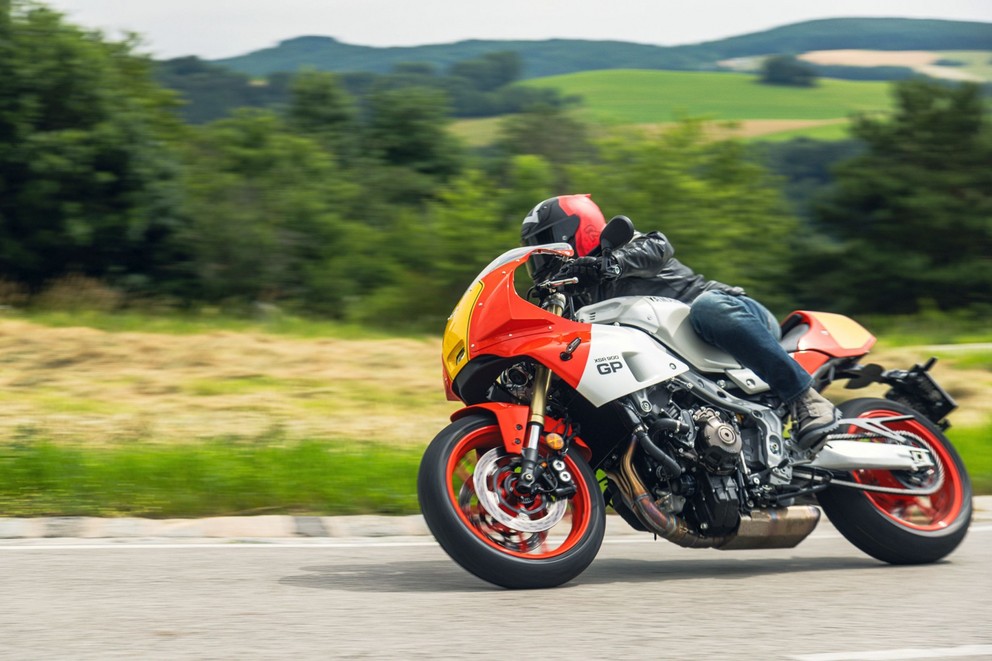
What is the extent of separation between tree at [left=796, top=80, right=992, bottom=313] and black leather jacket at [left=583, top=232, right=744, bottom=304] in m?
41.3

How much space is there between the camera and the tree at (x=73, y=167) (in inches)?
1221

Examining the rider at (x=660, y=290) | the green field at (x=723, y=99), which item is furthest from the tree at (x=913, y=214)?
the rider at (x=660, y=290)

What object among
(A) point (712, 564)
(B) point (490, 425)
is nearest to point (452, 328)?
(B) point (490, 425)

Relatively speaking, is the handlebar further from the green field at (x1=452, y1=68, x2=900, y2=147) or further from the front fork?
the green field at (x1=452, y1=68, x2=900, y2=147)

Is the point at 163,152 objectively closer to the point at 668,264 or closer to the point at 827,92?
the point at 668,264

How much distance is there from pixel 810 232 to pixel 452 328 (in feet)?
144

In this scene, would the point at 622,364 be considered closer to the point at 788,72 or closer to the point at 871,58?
the point at 788,72

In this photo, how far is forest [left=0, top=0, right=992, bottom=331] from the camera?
3102 centimetres

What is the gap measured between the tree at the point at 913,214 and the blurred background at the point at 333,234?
0.29 ft

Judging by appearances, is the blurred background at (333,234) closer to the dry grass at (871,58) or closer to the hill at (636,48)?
the dry grass at (871,58)

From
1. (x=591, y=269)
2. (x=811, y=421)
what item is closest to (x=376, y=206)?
(x=811, y=421)

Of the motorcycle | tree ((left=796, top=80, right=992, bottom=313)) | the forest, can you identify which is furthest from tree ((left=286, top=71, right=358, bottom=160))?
the motorcycle

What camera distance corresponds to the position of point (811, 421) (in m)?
6.09

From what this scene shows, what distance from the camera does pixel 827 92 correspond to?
75.8 metres
